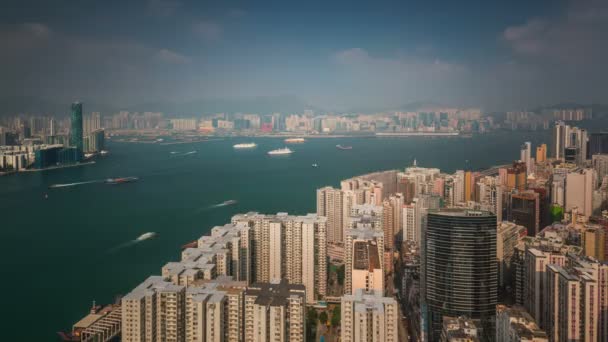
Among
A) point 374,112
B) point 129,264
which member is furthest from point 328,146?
point 129,264

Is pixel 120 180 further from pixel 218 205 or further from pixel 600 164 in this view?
pixel 600 164

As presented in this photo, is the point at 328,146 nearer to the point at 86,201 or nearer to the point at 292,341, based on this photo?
the point at 86,201

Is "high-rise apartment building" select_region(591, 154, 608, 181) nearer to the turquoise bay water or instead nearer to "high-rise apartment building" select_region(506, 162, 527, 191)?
"high-rise apartment building" select_region(506, 162, 527, 191)

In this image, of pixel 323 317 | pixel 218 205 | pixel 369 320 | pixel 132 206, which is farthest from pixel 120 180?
pixel 369 320

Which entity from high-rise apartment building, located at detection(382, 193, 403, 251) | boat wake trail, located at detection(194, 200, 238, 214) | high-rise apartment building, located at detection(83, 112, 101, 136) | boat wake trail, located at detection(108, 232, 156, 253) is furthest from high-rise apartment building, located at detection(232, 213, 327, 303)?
high-rise apartment building, located at detection(83, 112, 101, 136)

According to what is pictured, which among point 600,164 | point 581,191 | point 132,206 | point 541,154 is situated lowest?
point 132,206

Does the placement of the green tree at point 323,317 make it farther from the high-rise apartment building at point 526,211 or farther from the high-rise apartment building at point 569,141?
the high-rise apartment building at point 569,141
